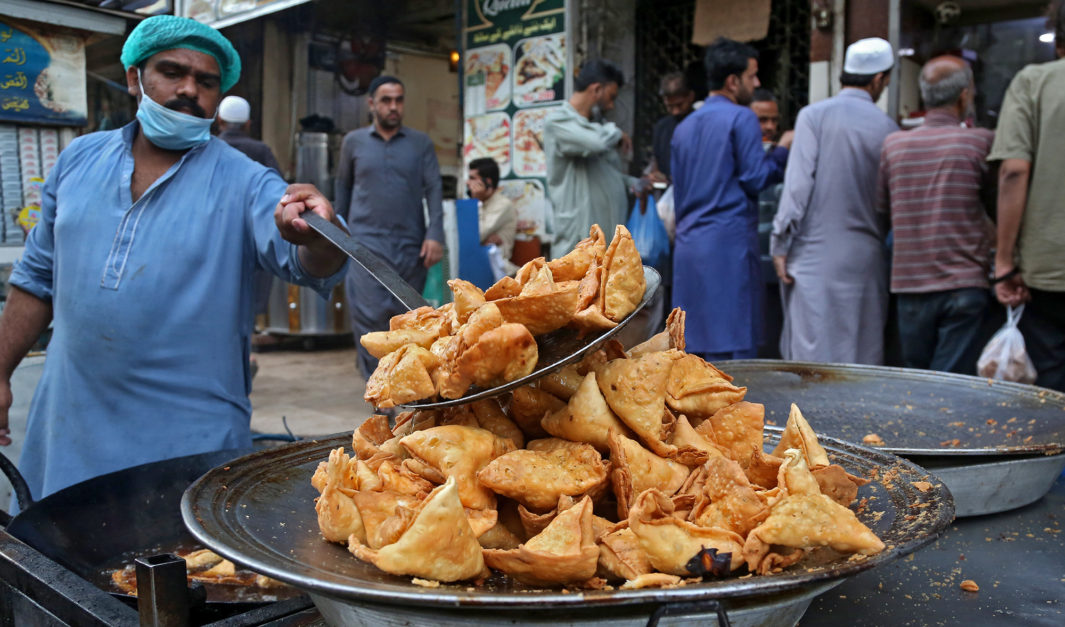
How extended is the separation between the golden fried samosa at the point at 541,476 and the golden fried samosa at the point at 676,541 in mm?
132

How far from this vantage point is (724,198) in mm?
4812

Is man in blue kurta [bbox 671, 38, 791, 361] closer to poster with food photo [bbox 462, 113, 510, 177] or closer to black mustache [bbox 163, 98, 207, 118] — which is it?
poster with food photo [bbox 462, 113, 510, 177]

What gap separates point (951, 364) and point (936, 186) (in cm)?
91

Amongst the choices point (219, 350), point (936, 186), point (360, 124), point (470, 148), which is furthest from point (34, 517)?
point (360, 124)

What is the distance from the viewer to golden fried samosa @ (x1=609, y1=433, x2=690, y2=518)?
1216 mm

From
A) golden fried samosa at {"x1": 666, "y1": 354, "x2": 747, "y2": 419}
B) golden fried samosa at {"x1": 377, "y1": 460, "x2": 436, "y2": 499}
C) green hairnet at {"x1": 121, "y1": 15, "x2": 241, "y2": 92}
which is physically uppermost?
green hairnet at {"x1": 121, "y1": 15, "x2": 241, "y2": 92}

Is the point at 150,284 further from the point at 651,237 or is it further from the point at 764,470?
the point at 651,237

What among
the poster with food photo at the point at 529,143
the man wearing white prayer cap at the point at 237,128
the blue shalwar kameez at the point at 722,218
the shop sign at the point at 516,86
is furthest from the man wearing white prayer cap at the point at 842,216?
the man wearing white prayer cap at the point at 237,128

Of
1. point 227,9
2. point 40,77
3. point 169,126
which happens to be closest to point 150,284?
point 169,126

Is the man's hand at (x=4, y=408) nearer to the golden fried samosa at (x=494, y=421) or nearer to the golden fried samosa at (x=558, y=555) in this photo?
the golden fried samosa at (x=494, y=421)

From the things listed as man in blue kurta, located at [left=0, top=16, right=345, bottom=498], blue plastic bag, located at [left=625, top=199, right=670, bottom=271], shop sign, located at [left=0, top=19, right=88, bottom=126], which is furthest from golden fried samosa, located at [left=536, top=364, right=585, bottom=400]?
blue plastic bag, located at [left=625, top=199, right=670, bottom=271]

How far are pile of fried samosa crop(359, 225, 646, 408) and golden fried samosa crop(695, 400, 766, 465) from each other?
28 cm

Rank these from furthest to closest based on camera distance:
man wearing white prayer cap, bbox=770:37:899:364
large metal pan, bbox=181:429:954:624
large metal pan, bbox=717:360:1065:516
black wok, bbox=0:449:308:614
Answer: man wearing white prayer cap, bbox=770:37:899:364
black wok, bbox=0:449:308:614
large metal pan, bbox=717:360:1065:516
large metal pan, bbox=181:429:954:624

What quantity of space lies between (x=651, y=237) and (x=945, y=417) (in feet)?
12.2
